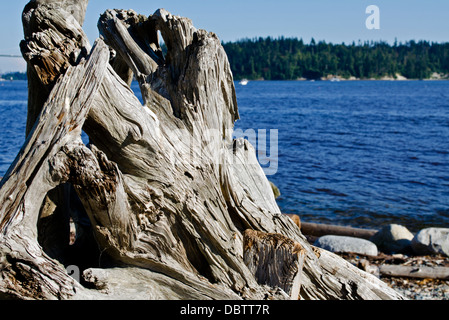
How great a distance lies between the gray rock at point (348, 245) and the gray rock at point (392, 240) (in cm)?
57

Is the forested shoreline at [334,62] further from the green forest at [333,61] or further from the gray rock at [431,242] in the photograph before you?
the gray rock at [431,242]

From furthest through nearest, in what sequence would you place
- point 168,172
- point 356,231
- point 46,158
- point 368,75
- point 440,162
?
point 368,75
point 440,162
point 356,231
point 168,172
point 46,158

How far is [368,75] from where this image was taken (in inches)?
5866

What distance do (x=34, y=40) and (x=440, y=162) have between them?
60.7 ft

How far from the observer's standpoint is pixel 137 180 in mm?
3639

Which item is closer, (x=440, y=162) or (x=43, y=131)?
(x=43, y=131)

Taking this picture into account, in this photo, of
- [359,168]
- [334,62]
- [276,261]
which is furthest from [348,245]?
[334,62]

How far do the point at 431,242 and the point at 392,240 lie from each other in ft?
2.58

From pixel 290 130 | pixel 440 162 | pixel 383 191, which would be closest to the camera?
pixel 383 191

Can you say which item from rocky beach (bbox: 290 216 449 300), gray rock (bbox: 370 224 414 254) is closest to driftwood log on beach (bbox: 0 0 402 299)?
rocky beach (bbox: 290 216 449 300)

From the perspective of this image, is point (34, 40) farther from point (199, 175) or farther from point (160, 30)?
point (199, 175)

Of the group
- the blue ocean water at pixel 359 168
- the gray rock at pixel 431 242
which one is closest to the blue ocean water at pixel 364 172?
the blue ocean water at pixel 359 168
